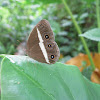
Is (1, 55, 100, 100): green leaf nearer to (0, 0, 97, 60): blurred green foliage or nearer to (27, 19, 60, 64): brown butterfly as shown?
(27, 19, 60, 64): brown butterfly

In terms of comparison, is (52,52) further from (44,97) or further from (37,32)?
(44,97)

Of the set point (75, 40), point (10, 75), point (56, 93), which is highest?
point (10, 75)

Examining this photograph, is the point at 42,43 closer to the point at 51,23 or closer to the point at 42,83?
the point at 42,83

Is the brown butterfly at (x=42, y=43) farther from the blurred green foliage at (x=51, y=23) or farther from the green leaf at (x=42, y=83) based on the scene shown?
the blurred green foliage at (x=51, y=23)

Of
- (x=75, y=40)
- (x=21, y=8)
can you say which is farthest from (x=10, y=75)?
(x=21, y=8)

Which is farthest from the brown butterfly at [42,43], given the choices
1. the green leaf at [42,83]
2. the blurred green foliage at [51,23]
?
the blurred green foliage at [51,23]

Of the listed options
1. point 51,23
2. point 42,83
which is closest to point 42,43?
point 42,83
